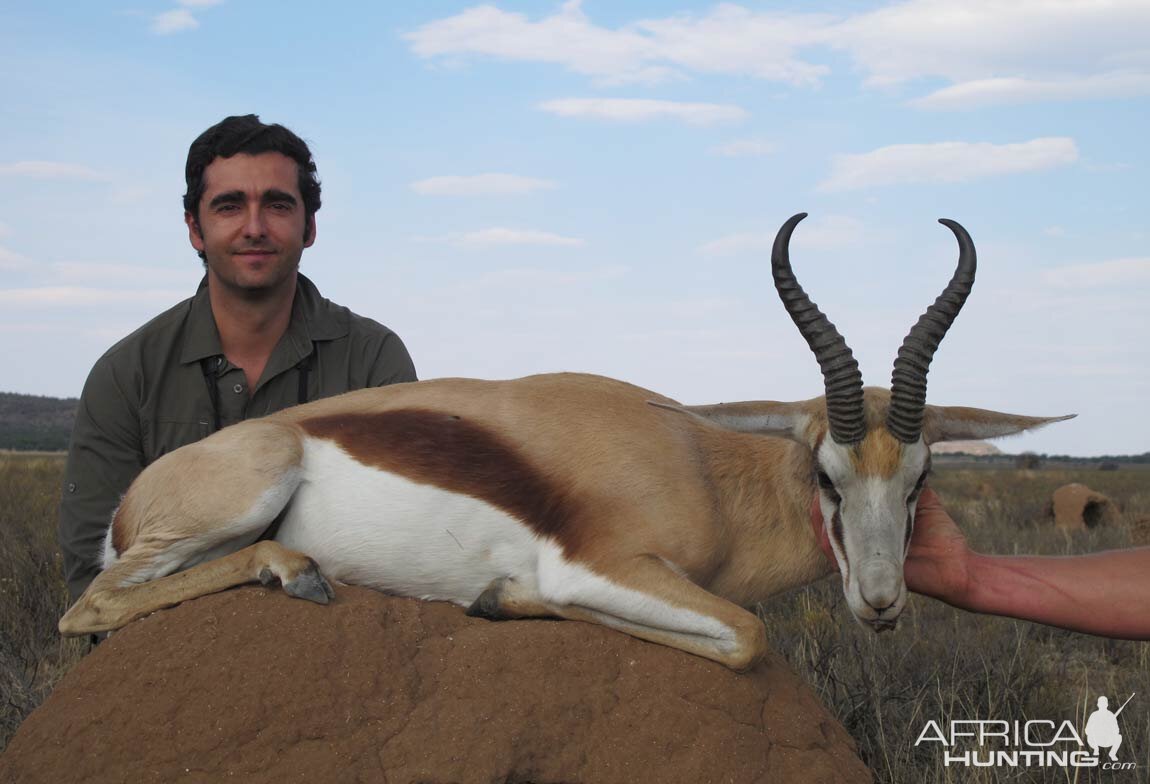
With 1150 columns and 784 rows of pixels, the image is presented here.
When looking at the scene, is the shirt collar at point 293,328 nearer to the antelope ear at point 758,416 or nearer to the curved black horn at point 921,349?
the antelope ear at point 758,416

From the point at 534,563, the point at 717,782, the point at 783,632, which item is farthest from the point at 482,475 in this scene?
the point at 783,632

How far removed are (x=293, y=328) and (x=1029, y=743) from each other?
5336mm

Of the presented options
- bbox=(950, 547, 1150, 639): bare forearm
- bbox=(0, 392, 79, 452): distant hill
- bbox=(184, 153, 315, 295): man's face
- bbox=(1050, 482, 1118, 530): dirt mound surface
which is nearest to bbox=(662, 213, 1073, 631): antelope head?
bbox=(950, 547, 1150, 639): bare forearm

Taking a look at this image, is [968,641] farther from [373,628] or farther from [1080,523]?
[1080,523]

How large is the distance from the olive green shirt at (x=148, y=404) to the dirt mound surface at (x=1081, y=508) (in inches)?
609

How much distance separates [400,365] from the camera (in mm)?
7980

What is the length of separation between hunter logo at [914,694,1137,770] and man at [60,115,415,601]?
462 centimetres

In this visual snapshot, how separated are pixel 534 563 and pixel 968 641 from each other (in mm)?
4625

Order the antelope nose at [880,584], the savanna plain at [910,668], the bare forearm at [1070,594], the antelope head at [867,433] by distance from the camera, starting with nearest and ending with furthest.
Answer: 1. the antelope nose at [880,584]
2. the antelope head at [867,433]
3. the bare forearm at [1070,594]
4. the savanna plain at [910,668]

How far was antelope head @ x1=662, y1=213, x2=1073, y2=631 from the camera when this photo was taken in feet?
15.7

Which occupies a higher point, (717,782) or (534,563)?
(534,563)

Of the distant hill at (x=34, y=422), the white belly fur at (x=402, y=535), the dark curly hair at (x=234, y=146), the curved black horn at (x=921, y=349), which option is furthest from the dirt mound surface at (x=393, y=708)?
the distant hill at (x=34, y=422)

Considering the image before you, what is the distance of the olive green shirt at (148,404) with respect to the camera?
711 centimetres

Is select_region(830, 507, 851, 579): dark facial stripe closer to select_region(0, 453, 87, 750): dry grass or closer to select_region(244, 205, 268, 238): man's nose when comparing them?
select_region(244, 205, 268, 238): man's nose
